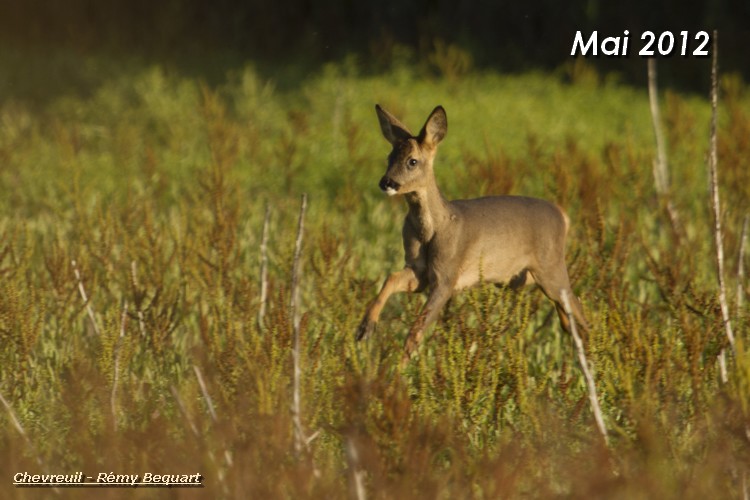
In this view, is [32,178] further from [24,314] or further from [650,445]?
[650,445]

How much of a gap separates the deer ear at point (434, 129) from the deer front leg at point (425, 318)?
54cm

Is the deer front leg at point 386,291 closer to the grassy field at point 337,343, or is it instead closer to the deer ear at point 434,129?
the grassy field at point 337,343

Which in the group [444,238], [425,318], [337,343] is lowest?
[337,343]

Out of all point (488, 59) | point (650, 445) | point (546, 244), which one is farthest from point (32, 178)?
point (488, 59)

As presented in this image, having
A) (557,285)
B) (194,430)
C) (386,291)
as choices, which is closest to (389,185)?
(386,291)

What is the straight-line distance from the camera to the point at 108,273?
17.1 ft

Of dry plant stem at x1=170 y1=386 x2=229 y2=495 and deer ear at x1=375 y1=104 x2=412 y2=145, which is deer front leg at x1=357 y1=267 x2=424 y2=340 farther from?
dry plant stem at x1=170 y1=386 x2=229 y2=495

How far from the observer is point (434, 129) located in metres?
4.23

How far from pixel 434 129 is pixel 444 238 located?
431 millimetres

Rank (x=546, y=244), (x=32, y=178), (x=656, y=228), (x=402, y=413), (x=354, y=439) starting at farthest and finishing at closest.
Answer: (x=32, y=178) < (x=656, y=228) < (x=546, y=244) < (x=402, y=413) < (x=354, y=439)

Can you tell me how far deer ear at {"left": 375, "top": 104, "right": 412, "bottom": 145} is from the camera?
13.9 ft

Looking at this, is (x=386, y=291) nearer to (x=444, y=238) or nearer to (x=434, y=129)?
(x=444, y=238)

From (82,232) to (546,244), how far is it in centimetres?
221

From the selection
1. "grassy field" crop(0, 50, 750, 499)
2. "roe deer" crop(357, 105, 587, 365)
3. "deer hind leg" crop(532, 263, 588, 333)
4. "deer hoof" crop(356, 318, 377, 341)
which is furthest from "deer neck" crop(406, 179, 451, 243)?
"deer hind leg" crop(532, 263, 588, 333)
